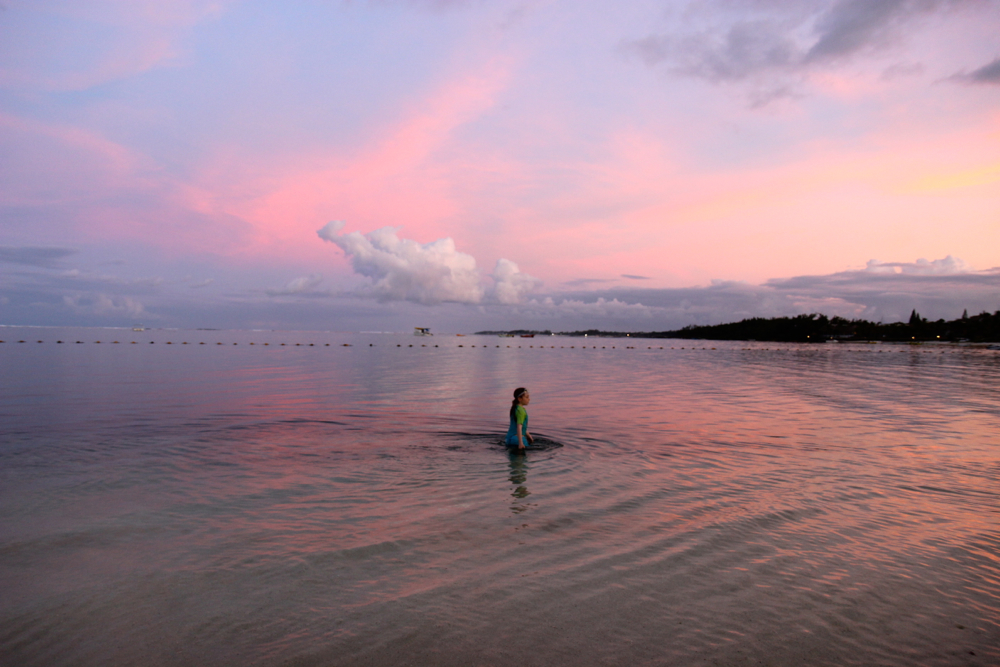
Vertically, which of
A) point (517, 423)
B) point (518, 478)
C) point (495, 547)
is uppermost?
point (517, 423)

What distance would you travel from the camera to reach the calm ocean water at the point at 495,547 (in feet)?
21.0

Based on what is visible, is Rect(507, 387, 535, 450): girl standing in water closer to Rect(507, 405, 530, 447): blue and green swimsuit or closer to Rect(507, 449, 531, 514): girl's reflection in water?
Rect(507, 405, 530, 447): blue and green swimsuit

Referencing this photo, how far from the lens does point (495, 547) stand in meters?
9.26

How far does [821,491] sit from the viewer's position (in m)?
13.0

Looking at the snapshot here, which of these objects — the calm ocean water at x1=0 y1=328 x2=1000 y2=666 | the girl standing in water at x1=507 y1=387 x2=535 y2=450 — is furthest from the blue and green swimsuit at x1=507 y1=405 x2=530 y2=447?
the calm ocean water at x1=0 y1=328 x2=1000 y2=666

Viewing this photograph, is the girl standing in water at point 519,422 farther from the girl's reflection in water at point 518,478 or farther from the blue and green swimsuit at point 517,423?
the girl's reflection in water at point 518,478

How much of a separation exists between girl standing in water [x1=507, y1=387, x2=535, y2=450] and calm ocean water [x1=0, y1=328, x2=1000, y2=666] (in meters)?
0.63

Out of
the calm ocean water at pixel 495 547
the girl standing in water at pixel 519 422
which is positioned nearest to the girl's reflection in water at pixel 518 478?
the calm ocean water at pixel 495 547

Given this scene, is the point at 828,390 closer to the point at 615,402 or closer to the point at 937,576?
the point at 615,402

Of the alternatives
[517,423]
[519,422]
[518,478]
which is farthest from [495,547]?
[517,423]

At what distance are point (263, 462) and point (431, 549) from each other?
935cm

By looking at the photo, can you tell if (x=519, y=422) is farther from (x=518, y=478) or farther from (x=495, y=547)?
(x=495, y=547)

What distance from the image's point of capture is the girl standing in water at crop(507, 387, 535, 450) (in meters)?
17.2

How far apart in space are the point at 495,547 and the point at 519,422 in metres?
8.28
